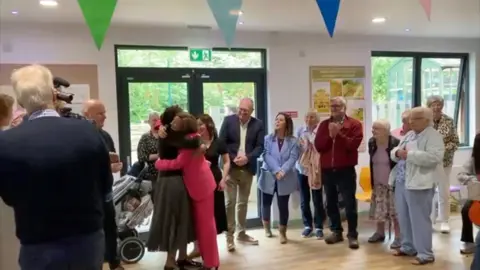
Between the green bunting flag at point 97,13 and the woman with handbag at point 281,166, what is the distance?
2.37 m

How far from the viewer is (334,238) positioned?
16.6 ft

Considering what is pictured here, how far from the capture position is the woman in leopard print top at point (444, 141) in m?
5.11

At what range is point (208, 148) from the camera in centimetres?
428

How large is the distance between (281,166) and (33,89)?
11.4 feet

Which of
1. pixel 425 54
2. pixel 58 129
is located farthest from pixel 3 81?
pixel 425 54

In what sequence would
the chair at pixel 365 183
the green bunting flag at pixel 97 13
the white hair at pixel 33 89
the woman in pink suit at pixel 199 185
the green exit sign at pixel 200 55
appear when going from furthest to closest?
1. the chair at pixel 365 183
2. the green exit sign at pixel 200 55
3. the woman in pink suit at pixel 199 185
4. the green bunting flag at pixel 97 13
5. the white hair at pixel 33 89

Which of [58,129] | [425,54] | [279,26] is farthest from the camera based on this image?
[425,54]

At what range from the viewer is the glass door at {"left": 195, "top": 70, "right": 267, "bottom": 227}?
5.82 metres

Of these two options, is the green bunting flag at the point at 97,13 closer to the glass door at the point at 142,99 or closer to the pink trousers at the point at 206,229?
the pink trousers at the point at 206,229

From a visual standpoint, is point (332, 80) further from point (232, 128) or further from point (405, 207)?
A: point (405, 207)

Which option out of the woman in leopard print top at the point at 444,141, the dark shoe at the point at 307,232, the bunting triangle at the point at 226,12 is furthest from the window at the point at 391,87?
the bunting triangle at the point at 226,12

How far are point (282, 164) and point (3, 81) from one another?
2902 millimetres

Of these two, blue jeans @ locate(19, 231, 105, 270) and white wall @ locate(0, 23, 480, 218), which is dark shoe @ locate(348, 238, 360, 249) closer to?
white wall @ locate(0, 23, 480, 218)

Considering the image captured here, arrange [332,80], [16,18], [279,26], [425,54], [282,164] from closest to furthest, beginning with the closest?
[16,18] < [282,164] < [279,26] < [332,80] < [425,54]
